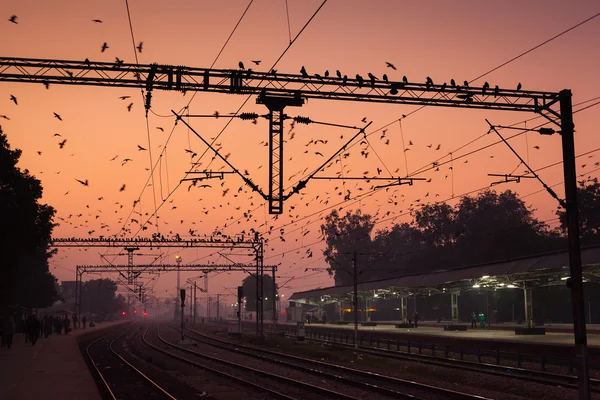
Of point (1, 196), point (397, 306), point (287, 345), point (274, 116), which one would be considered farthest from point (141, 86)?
point (397, 306)

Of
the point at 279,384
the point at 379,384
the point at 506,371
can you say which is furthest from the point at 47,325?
the point at 506,371

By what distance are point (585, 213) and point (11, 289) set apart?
65.6m

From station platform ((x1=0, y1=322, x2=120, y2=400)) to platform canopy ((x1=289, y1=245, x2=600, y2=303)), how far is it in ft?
83.1

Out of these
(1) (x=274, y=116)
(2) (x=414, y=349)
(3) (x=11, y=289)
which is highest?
(1) (x=274, y=116)

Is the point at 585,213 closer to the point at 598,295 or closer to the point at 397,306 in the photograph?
the point at 598,295

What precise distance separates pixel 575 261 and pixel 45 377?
709 inches

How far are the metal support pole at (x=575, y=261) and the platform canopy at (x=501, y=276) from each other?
19.3 m

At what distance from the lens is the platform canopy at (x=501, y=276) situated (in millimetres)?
38812

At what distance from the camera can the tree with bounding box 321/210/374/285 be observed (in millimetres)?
126812

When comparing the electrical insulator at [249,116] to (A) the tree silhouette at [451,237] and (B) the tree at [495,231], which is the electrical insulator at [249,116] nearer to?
(A) the tree silhouette at [451,237]

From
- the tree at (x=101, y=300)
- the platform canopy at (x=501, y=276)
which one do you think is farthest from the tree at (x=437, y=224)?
the tree at (x=101, y=300)

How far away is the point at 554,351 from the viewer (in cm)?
3338

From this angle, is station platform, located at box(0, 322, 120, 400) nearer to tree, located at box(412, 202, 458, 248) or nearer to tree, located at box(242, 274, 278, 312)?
tree, located at box(412, 202, 458, 248)

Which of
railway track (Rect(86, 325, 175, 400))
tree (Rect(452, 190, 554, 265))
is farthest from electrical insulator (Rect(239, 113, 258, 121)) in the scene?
tree (Rect(452, 190, 554, 265))
